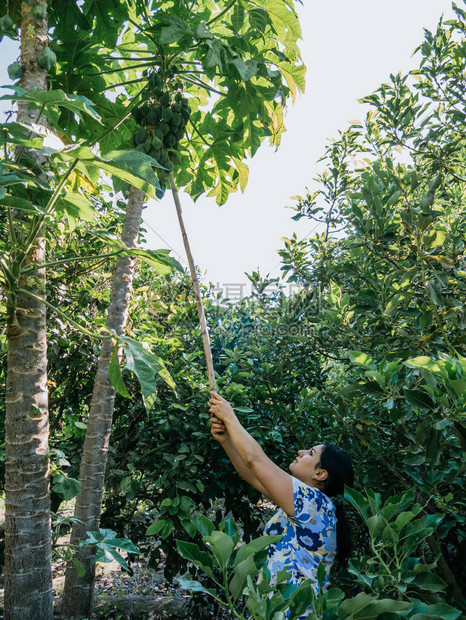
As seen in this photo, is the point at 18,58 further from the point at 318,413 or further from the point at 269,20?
the point at 318,413

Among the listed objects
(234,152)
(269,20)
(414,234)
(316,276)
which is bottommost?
(414,234)

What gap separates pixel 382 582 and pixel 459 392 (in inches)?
20.9

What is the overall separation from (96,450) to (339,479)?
1.29m

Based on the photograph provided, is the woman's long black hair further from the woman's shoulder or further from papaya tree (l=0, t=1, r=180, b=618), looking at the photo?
papaya tree (l=0, t=1, r=180, b=618)

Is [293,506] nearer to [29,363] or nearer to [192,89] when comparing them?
[29,363]

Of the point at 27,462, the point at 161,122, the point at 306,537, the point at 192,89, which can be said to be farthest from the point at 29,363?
the point at 192,89

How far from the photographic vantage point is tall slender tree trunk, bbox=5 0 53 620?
146 cm

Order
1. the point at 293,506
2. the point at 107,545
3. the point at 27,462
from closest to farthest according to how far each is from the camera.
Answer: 1. the point at 27,462
2. the point at 107,545
3. the point at 293,506

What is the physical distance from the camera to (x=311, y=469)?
2.16 metres

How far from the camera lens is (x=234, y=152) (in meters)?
2.87

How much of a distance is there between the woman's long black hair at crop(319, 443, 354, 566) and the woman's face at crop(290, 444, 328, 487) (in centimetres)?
3

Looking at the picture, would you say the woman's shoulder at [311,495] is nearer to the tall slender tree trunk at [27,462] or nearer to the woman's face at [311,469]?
the woman's face at [311,469]

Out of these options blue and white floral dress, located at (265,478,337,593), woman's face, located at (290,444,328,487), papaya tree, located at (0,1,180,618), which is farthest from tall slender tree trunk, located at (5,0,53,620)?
woman's face, located at (290,444,328,487)

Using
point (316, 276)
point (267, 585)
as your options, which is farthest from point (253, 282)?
point (267, 585)
